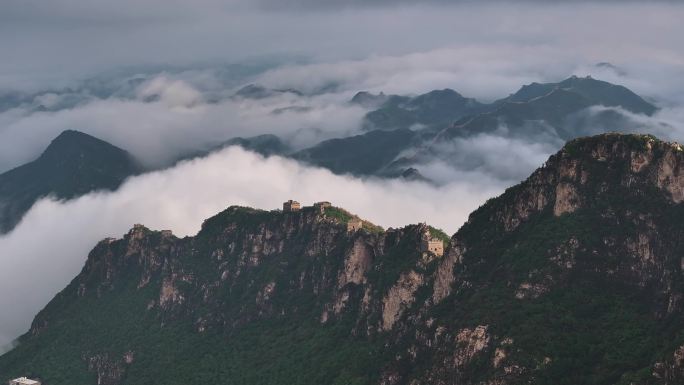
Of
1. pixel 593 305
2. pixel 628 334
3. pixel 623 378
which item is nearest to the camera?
pixel 623 378

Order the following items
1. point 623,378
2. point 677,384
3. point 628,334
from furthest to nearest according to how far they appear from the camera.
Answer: point 628,334
point 623,378
point 677,384

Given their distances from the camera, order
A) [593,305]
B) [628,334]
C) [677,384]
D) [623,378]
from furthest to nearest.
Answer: [593,305]
[628,334]
[623,378]
[677,384]

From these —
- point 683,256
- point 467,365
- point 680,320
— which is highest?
point 683,256

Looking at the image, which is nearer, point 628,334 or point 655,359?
point 655,359

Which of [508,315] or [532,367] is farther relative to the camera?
[508,315]

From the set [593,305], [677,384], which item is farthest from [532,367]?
[677,384]

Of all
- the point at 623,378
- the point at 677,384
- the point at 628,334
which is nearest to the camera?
the point at 677,384

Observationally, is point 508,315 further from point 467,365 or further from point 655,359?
point 655,359

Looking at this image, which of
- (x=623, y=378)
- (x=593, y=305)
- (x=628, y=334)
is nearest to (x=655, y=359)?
(x=623, y=378)

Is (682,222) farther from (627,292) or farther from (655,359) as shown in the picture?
(655,359)

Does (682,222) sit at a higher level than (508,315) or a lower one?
higher
